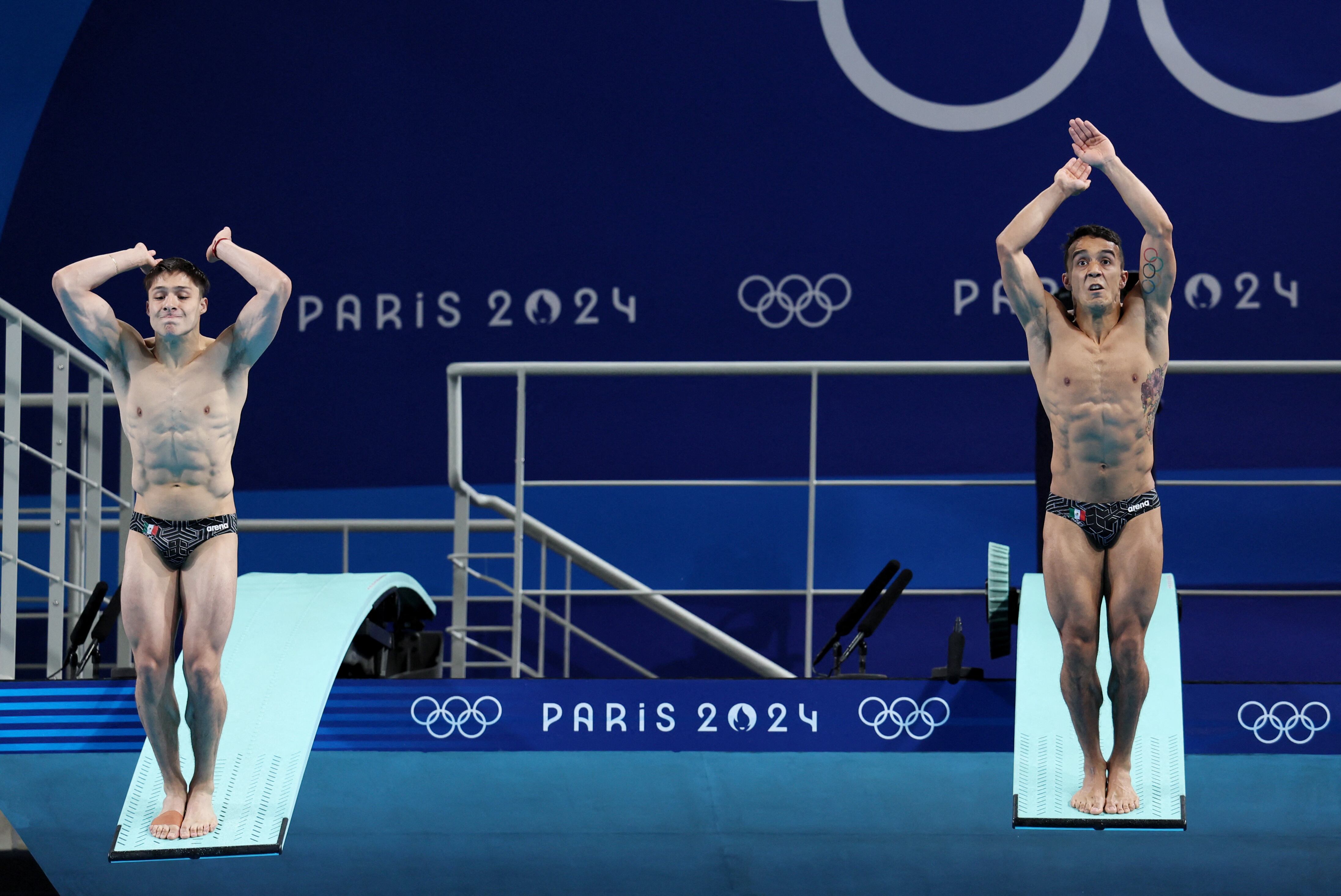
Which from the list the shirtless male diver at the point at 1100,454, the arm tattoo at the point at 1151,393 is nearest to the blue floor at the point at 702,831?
the shirtless male diver at the point at 1100,454

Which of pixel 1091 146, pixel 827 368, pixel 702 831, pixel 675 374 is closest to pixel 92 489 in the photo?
pixel 675 374

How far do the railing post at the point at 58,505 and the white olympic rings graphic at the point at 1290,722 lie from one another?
3948 mm

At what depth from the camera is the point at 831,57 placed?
6.95m

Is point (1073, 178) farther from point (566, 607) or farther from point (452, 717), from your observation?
point (566, 607)

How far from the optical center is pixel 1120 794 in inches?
158

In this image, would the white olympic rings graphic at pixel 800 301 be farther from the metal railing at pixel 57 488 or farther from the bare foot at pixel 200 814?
the bare foot at pixel 200 814

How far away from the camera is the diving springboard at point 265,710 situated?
13.0 ft

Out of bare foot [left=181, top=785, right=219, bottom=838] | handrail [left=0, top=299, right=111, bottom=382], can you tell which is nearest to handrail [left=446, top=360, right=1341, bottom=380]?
handrail [left=0, top=299, right=111, bottom=382]

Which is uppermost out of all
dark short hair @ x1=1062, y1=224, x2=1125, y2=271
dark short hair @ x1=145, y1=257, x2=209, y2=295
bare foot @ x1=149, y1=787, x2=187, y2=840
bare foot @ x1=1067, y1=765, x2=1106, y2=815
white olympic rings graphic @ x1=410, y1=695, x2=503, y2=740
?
dark short hair @ x1=1062, y1=224, x2=1125, y2=271

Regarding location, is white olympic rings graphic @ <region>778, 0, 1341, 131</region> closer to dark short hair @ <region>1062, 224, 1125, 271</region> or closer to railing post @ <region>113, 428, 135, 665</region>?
dark short hair @ <region>1062, 224, 1125, 271</region>

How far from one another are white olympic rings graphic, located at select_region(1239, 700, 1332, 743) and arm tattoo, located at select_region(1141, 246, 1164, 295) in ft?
4.78

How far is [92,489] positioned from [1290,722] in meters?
4.15

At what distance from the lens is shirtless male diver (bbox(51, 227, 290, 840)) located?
3.95 meters

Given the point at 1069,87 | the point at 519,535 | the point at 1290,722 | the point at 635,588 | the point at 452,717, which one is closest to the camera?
the point at 1290,722
